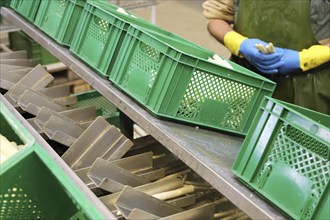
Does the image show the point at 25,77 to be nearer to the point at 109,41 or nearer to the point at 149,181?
the point at 109,41

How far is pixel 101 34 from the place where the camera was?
1838 mm

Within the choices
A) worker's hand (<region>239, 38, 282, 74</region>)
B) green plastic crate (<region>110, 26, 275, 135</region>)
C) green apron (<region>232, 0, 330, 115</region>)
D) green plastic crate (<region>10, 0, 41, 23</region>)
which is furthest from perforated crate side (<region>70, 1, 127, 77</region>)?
green apron (<region>232, 0, 330, 115</region>)

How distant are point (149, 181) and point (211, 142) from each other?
34cm

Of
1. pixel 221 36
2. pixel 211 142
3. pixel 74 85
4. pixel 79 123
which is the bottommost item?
pixel 74 85

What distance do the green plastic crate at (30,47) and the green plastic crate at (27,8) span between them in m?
0.88

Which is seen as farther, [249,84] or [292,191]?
[249,84]

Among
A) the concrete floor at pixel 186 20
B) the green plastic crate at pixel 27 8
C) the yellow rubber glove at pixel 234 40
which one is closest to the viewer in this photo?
the yellow rubber glove at pixel 234 40

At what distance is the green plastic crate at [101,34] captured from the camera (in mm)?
1739

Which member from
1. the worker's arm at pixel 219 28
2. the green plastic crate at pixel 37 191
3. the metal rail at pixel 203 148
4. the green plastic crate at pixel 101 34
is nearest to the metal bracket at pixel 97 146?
the metal rail at pixel 203 148

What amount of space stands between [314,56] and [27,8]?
1.53 metres

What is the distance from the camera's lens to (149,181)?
1.66m

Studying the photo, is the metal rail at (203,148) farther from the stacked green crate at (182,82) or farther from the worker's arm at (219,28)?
the worker's arm at (219,28)

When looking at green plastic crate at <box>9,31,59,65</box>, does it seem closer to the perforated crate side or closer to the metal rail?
the perforated crate side

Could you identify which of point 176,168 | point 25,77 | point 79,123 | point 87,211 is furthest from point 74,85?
point 87,211
